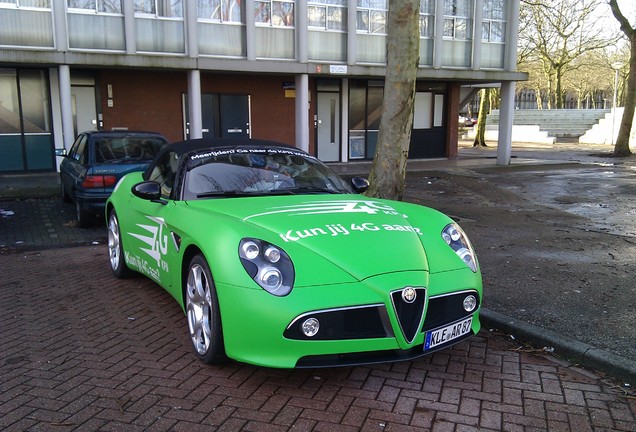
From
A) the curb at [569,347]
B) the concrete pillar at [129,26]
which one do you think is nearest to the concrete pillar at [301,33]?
the concrete pillar at [129,26]

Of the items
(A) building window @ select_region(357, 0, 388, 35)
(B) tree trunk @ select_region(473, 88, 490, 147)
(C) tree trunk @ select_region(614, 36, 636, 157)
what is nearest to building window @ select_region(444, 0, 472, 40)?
(A) building window @ select_region(357, 0, 388, 35)

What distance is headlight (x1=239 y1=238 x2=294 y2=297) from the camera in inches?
128

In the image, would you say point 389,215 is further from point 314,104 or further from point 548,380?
point 314,104

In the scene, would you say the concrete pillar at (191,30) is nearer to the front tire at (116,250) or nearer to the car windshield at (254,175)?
the front tire at (116,250)

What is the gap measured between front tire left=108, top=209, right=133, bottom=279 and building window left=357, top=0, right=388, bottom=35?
13.6 metres

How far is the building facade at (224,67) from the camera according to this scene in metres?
14.1

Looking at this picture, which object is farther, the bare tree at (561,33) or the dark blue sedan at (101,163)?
the bare tree at (561,33)

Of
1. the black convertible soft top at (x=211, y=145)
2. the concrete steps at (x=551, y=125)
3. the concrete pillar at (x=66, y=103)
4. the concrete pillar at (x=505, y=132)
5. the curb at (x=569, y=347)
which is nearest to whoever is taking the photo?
the curb at (x=569, y=347)

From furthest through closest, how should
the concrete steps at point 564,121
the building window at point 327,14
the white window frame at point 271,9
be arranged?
1. the concrete steps at point 564,121
2. the building window at point 327,14
3. the white window frame at point 271,9

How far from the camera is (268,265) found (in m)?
Answer: 3.33

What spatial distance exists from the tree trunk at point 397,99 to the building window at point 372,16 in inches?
407

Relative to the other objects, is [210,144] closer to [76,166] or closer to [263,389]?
[263,389]

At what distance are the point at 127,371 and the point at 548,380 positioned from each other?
9.09 ft

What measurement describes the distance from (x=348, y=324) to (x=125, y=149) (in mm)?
6986
